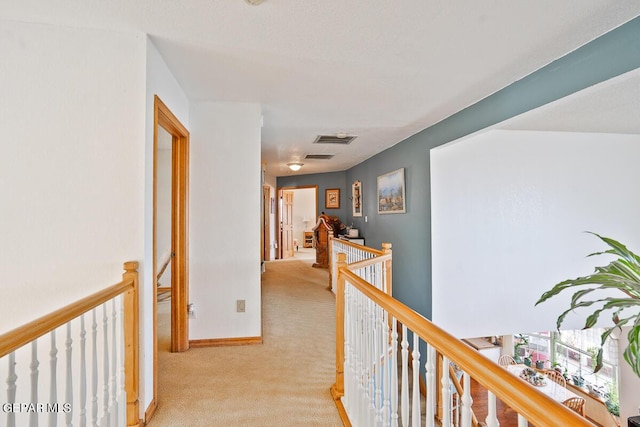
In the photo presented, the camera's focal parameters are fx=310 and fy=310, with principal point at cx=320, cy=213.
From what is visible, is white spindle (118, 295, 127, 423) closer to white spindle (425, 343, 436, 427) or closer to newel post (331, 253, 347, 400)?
newel post (331, 253, 347, 400)

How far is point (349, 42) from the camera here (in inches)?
73.8

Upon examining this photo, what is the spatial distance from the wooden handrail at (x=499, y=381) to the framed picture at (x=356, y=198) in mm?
5422

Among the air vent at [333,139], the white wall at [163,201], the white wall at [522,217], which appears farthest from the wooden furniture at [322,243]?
the white wall at [522,217]

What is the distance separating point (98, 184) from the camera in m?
1.71

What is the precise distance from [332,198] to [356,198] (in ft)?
3.55

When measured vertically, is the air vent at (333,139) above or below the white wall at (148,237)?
above

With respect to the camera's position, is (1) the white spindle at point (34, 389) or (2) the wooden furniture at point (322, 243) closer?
(1) the white spindle at point (34, 389)

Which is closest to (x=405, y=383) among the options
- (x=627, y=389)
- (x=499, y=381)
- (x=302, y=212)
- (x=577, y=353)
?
(x=499, y=381)

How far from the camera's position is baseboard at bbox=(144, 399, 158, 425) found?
5.88ft

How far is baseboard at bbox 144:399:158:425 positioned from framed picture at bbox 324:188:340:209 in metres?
6.09

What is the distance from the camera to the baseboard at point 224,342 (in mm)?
2762

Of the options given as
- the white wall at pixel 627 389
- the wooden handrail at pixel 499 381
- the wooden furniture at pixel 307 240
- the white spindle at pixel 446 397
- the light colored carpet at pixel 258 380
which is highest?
the wooden handrail at pixel 499 381

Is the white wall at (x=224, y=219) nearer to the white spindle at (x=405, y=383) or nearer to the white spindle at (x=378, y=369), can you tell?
the white spindle at (x=378, y=369)

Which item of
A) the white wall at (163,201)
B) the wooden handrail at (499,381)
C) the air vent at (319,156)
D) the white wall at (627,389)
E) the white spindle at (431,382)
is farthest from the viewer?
the air vent at (319,156)
